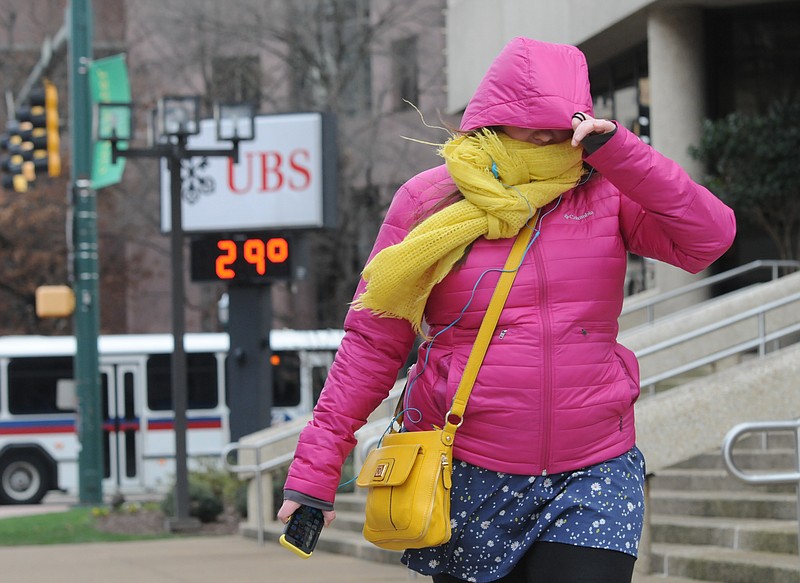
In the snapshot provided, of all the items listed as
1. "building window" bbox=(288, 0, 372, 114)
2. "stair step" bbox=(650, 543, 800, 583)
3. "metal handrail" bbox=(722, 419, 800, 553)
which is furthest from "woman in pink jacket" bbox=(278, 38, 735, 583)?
"building window" bbox=(288, 0, 372, 114)

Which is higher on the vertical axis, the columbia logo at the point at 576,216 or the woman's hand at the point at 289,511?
the columbia logo at the point at 576,216

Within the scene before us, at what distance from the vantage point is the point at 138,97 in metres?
33.8

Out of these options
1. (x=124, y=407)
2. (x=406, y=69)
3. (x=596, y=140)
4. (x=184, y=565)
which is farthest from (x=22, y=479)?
(x=596, y=140)

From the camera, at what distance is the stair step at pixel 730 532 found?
8109mm

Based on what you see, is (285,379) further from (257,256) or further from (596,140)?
(596,140)

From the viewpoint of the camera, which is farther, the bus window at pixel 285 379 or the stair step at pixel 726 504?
the bus window at pixel 285 379

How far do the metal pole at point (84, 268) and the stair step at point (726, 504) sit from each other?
1017cm

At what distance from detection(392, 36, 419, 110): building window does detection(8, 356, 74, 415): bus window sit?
37.7ft

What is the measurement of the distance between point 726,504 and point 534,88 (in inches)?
245

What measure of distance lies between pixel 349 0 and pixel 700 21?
1856 cm

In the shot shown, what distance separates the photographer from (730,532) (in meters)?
8.55

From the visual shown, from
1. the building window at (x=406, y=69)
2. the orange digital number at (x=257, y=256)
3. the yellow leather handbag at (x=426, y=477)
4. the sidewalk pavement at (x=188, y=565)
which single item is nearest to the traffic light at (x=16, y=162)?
the orange digital number at (x=257, y=256)

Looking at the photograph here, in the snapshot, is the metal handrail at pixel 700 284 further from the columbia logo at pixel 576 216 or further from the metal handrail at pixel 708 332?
the columbia logo at pixel 576 216

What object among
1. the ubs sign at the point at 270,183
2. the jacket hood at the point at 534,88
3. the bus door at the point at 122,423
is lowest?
the bus door at the point at 122,423
